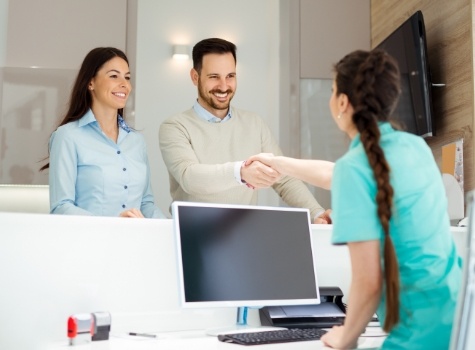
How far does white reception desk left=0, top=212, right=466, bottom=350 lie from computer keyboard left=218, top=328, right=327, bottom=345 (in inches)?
1.9

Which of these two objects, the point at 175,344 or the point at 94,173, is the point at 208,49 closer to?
the point at 94,173

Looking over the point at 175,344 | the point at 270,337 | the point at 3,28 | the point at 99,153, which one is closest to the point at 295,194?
the point at 99,153

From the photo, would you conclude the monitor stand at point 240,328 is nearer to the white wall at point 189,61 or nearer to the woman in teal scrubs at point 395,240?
the woman in teal scrubs at point 395,240

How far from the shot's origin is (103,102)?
118 inches

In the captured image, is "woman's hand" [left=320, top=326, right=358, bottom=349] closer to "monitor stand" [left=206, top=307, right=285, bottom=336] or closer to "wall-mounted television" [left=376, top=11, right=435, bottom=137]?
"monitor stand" [left=206, top=307, right=285, bottom=336]

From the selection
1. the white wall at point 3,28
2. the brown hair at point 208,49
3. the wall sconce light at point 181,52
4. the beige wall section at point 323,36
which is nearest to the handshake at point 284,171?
the brown hair at point 208,49

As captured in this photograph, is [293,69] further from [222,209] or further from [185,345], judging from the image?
[185,345]

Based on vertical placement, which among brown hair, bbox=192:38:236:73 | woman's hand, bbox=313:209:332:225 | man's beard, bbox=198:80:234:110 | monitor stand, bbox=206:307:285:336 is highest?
brown hair, bbox=192:38:236:73

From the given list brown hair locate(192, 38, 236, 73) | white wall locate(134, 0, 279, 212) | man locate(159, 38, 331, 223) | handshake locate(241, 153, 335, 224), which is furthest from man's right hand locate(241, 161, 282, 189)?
white wall locate(134, 0, 279, 212)

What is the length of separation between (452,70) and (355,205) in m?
2.46

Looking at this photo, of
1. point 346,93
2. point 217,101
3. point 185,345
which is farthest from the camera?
point 217,101

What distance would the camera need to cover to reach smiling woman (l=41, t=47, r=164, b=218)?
274 centimetres

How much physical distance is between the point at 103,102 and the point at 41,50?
4.90ft

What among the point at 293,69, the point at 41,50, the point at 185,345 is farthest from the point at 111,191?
the point at 293,69
